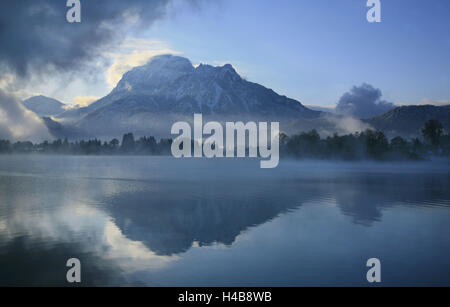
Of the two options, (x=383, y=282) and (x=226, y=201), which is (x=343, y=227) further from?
(x=226, y=201)

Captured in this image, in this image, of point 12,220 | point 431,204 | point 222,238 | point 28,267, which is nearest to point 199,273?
point 222,238

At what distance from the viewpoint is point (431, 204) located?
140 feet

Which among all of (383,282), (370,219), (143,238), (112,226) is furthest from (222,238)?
(370,219)

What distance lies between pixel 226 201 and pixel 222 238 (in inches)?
729

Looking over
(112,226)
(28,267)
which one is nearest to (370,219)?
(112,226)

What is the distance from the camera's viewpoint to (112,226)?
1145 inches

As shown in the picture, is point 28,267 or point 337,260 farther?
point 337,260

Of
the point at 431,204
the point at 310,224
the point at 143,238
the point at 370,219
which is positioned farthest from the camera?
the point at 431,204

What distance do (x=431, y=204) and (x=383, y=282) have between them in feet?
98.7
